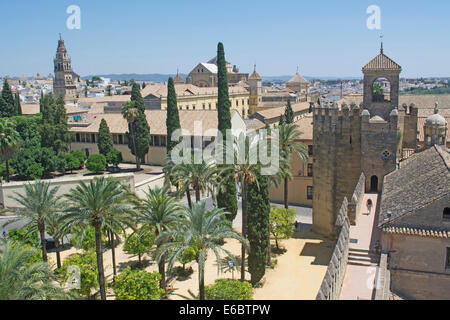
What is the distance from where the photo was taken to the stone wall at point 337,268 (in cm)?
1420

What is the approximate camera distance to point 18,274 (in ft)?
50.2

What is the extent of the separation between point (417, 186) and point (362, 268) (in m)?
4.99

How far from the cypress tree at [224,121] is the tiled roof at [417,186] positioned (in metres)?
10.7

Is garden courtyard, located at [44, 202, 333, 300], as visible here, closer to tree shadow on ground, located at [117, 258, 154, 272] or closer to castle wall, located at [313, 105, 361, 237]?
tree shadow on ground, located at [117, 258, 154, 272]

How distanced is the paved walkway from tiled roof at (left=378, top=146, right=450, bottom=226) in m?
1.55

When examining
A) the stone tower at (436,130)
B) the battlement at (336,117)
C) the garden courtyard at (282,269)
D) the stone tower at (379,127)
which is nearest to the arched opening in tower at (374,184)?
the stone tower at (379,127)

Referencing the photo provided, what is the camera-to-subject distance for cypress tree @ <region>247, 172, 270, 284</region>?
24.8 m

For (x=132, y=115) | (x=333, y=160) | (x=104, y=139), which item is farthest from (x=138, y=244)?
(x=104, y=139)

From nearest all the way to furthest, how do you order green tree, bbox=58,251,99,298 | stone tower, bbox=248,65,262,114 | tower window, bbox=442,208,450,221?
tower window, bbox=442,208,450,221
green tree, bbox=58,251,99,298
stone tower, bbox=248,65,262,114

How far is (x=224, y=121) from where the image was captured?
118 feet

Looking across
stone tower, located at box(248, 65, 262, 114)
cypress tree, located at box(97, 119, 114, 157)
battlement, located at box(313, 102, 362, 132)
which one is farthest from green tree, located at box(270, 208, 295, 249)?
stone tower, located at box(248, 65, 262, 114)

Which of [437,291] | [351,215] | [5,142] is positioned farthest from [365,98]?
[5,142]
